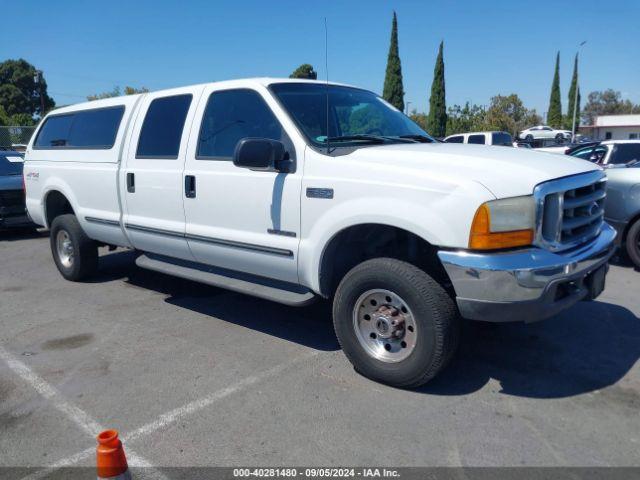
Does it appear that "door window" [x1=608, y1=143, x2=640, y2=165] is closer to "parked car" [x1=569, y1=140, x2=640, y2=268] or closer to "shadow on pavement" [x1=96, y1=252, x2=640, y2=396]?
"parked car" [x1=569, y1=140, x2=640, y2=268]

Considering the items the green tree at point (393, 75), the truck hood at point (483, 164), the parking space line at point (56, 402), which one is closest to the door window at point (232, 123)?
the truck hood at point (483, 164)

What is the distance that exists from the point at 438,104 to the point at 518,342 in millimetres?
35184

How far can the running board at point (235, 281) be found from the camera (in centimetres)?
402

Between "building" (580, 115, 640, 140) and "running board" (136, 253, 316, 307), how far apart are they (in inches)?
2586

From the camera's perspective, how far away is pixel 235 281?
14.7 ft

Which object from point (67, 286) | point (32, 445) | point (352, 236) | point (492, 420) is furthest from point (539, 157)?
Result: point (67, 286)

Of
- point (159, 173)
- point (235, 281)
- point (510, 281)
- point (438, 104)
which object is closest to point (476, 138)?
point (159, 173)

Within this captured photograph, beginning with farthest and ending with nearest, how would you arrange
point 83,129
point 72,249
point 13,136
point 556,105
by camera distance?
1. point 556,105
2. point 13,136
3. point 72,249
4. point 83,129

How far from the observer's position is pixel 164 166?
15.8 feet

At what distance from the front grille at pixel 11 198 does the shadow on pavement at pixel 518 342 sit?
5630mm

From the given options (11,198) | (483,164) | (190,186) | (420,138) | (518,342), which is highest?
(420,138)

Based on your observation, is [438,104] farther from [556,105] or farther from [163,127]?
[163,127]

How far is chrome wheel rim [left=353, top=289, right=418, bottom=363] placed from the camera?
3.49 m

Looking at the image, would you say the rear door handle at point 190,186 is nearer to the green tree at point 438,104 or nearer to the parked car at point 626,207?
the parked car at point 626,207
